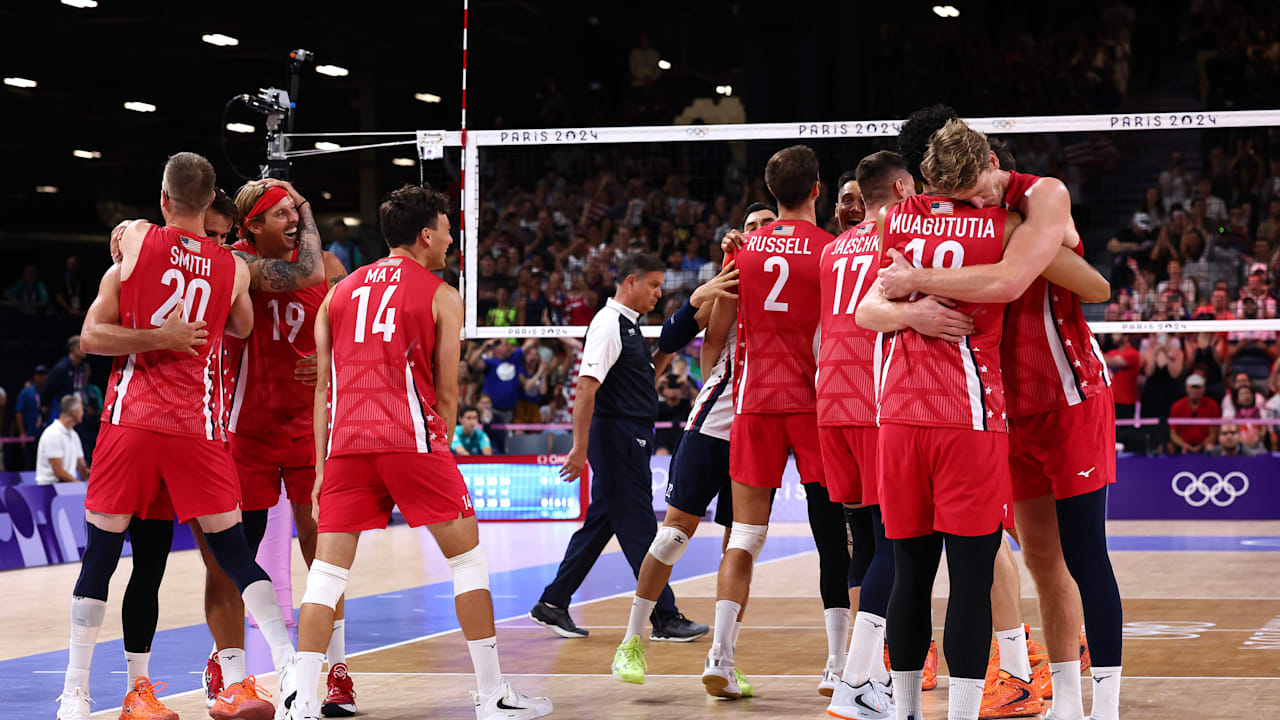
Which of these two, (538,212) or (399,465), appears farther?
(538,212)

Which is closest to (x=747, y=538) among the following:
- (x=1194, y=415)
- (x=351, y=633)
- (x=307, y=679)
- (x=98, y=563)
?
(x=307, y=679)

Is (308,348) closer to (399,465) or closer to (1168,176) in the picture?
(399,465)

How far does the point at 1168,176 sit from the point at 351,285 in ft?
44.4

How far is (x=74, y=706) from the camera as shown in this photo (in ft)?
15.3

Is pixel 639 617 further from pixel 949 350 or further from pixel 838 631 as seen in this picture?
pixel 949 350

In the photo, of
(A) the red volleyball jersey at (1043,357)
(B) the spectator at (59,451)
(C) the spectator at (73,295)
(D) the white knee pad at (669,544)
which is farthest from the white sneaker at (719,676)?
(C) the spectator at (73,295)

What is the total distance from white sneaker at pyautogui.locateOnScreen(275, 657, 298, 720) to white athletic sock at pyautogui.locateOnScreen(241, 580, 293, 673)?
0.26 metres

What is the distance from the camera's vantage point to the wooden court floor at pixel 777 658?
16.5 ft

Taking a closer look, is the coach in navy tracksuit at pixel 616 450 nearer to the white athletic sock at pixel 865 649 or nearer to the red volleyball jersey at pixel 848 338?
the red volleyball jersey at pixel 848 338

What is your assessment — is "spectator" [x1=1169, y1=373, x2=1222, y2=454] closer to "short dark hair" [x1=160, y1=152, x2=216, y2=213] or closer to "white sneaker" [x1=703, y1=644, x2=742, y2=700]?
"white sneaker" [x1=703, y1=644, x2=742, y2=700]

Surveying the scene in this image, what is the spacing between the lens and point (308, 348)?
5.54 metres

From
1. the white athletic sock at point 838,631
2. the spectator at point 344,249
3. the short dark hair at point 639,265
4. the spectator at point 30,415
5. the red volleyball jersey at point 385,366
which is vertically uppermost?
the spectator at point 344,249

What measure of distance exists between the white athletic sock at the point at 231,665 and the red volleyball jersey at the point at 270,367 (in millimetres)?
928

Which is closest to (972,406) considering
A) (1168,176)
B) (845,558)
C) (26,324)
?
(845,558)
